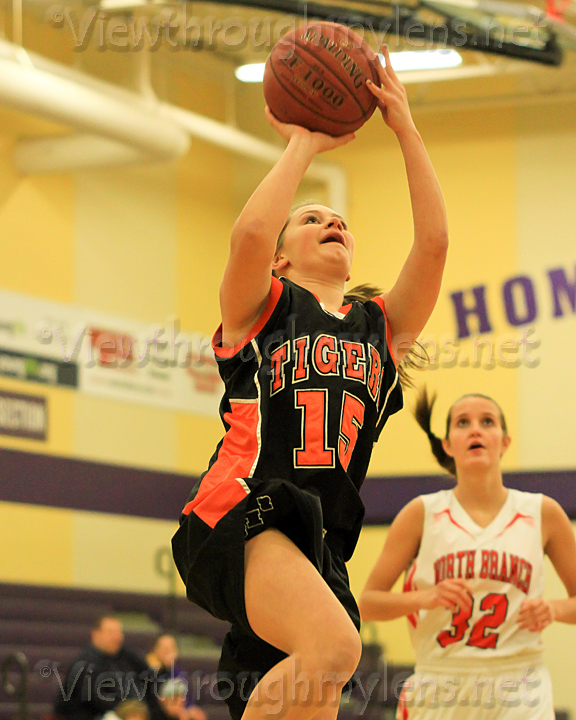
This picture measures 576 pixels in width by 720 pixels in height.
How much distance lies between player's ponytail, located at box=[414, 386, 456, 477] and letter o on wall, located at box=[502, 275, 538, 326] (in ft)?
25.5

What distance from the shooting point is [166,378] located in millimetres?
12547

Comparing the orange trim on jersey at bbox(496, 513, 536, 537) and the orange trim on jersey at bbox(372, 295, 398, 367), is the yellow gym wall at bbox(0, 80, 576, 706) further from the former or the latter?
the orange trim on jersey at bbox(372, 295, 398, 367)

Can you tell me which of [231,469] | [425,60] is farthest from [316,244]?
[425,60]

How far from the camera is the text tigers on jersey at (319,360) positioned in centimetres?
286

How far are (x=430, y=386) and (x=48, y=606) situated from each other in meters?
5.04

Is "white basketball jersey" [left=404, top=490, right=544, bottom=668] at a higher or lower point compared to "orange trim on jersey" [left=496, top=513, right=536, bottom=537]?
lower

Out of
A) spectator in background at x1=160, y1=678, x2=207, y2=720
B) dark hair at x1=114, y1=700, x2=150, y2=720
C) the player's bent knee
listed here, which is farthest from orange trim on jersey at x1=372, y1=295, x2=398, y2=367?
spectator in background at x1=160, y1=678, x2=207, y2=720

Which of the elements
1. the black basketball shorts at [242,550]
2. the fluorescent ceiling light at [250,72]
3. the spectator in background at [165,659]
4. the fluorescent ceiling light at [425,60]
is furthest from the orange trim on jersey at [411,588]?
the fluorescent ceiling light at [250,72]

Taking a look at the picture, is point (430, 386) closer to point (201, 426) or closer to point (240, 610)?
point (201, 426)

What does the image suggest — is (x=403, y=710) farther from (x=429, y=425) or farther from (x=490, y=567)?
(x=429, y=425)

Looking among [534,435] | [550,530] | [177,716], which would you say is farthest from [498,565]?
[534,435]

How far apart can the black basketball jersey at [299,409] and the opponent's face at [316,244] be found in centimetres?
16

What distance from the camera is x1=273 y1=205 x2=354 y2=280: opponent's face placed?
3139mm

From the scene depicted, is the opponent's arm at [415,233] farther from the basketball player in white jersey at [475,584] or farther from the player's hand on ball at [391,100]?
the basketball player in white jersey at [475,584]
